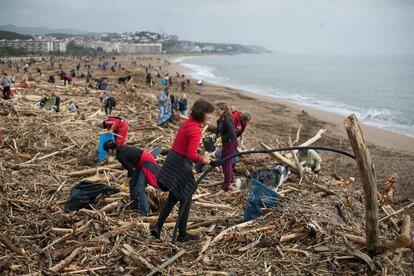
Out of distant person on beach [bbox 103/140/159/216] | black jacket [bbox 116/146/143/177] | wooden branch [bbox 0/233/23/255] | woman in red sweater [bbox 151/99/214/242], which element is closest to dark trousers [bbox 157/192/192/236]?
woman in red sweater [bbox 151/99/214/242]

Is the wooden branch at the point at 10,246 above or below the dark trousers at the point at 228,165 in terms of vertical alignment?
below

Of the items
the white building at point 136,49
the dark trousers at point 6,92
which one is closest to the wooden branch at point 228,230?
the dark trousers at point 6,92

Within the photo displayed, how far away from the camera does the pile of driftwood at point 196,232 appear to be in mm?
4605

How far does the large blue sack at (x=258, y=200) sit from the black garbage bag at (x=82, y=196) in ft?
8.55

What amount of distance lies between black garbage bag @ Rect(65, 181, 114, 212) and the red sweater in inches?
88.0

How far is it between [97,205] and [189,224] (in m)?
1.76

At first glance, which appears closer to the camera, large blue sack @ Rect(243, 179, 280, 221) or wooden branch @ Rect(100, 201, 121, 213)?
large blue sack @ Rect(243, 179, 280, 221)

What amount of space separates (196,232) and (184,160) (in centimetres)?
133

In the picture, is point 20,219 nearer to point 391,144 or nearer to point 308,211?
point 308,211

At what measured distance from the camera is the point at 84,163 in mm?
9297

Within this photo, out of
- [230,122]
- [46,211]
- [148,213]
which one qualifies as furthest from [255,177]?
[46,211]

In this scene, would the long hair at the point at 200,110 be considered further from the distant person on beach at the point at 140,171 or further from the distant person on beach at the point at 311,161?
the distant person on beach at the point at 311,161

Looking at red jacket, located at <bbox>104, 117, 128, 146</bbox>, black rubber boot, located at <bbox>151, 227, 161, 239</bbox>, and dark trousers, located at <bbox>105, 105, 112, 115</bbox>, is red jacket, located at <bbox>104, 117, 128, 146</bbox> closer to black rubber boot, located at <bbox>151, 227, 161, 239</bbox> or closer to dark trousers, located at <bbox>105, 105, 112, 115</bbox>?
black rubber boot, located at <bbox>151, 227, 161, 239</bbox>

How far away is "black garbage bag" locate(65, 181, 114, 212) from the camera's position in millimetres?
6301
